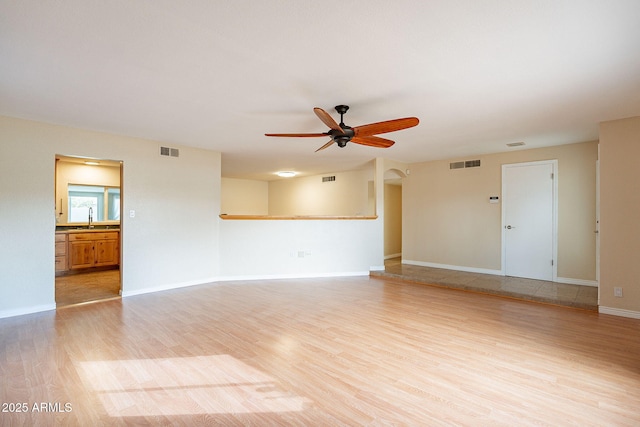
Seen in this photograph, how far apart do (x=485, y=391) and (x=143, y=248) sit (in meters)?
4.93

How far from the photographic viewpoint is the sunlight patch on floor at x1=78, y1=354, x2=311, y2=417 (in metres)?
1.98

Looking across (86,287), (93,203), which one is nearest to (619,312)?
(86,287)

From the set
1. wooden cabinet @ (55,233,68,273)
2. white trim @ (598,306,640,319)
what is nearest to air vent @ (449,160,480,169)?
white trim @ (598,306,640,319)

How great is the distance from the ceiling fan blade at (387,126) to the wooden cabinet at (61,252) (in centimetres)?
636

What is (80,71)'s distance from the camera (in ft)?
8.30

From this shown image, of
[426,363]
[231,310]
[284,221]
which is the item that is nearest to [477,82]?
[426,363]

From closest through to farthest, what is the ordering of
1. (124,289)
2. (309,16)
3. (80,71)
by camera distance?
(309,16), (80,71), (124,289)

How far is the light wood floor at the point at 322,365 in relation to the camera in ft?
6.34

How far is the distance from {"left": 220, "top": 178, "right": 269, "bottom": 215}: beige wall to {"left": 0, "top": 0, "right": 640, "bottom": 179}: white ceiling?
19.1 ft

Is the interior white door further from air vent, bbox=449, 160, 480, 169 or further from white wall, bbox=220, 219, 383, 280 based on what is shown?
white wall, bbox=220, 219, 383, 280

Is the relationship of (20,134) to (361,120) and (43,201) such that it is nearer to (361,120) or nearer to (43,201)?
(43,201)

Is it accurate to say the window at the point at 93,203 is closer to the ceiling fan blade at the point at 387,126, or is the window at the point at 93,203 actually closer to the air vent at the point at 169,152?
the air vent at the point at 169,152

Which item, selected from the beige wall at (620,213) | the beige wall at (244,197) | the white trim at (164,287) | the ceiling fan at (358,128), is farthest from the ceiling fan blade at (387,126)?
the beige wall at (244,197)

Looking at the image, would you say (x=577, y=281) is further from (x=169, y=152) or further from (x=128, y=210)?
(x=128, y=210)
